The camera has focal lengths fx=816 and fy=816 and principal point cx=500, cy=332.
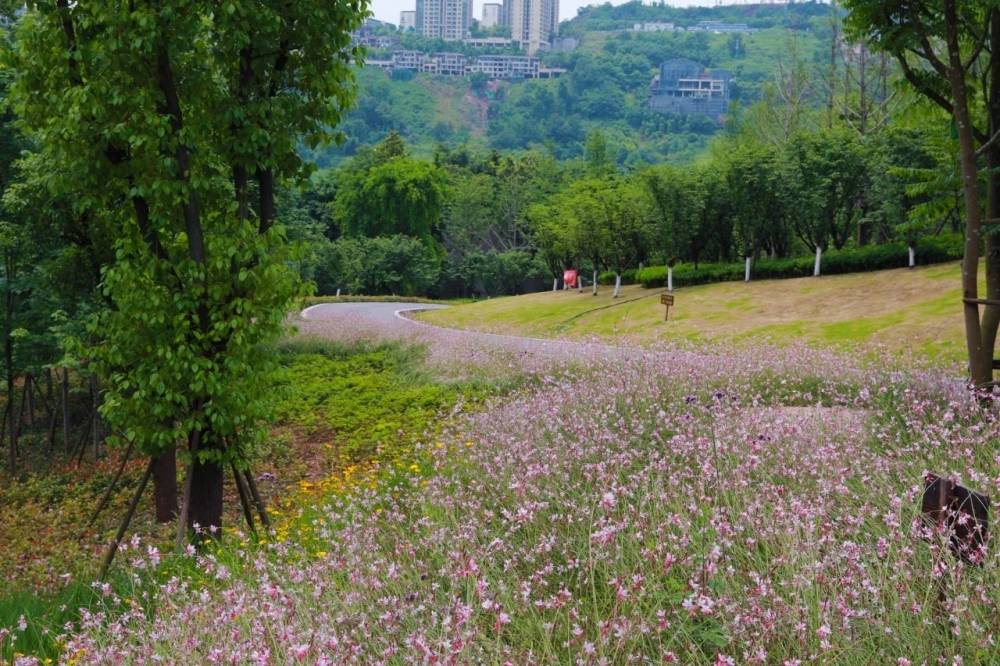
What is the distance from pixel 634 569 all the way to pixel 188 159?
243 inches

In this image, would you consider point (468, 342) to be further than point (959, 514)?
Yes

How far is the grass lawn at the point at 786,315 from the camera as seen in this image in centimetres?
2292

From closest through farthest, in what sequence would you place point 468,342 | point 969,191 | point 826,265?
point 969,191, point 468,342, point 826,265

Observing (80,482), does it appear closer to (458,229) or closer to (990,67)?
(990,67)

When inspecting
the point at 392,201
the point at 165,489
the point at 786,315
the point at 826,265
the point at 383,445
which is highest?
the point at 392,201

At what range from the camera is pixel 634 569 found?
13.7 ft

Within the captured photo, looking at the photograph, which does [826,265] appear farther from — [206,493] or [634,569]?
[634,569]

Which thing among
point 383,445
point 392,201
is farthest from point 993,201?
point 392,201

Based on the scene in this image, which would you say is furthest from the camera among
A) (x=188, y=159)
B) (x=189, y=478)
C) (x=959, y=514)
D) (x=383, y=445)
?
(x=383, y=445)

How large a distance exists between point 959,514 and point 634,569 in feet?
5.02

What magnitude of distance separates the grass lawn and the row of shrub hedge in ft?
2.90

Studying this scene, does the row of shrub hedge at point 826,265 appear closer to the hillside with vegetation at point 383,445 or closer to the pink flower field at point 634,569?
the hillside with vegetation at point 383,445

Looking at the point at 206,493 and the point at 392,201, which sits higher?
the point at 392,201

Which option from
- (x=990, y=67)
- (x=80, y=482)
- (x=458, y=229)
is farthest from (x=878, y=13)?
(x=458, y=229)
